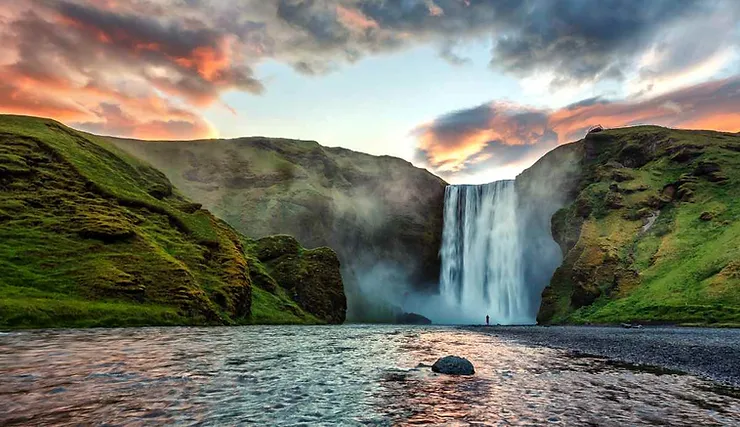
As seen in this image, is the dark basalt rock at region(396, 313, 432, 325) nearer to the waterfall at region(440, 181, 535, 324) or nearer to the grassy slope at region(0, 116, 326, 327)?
the waterfall at region(440, 181, 535, 324)

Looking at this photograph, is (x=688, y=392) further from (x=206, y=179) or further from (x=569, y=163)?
(x=206, y=179)

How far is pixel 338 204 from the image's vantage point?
6570 inches

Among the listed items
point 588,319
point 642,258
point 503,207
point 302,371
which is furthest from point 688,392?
point 503,207

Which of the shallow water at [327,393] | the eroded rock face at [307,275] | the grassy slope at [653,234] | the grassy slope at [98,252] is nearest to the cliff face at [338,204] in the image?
the eroded rock face at [307,275]

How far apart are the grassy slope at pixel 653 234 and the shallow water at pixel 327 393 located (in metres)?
54.9

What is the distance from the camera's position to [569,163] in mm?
135375

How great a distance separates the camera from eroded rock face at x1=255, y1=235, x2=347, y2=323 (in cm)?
9800

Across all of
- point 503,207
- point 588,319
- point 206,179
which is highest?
point 206,179

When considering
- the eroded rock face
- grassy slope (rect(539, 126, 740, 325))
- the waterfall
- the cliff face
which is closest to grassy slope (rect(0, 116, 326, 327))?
the eroded rock face

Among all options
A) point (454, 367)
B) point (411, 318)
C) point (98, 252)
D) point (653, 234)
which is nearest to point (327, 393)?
point (454, 367)

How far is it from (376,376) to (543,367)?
876 centimetres

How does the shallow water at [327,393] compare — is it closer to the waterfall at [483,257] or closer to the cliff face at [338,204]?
the waterfall at [483,257]

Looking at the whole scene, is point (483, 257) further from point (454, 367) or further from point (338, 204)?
point (454, 367)

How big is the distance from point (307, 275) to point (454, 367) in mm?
84266
